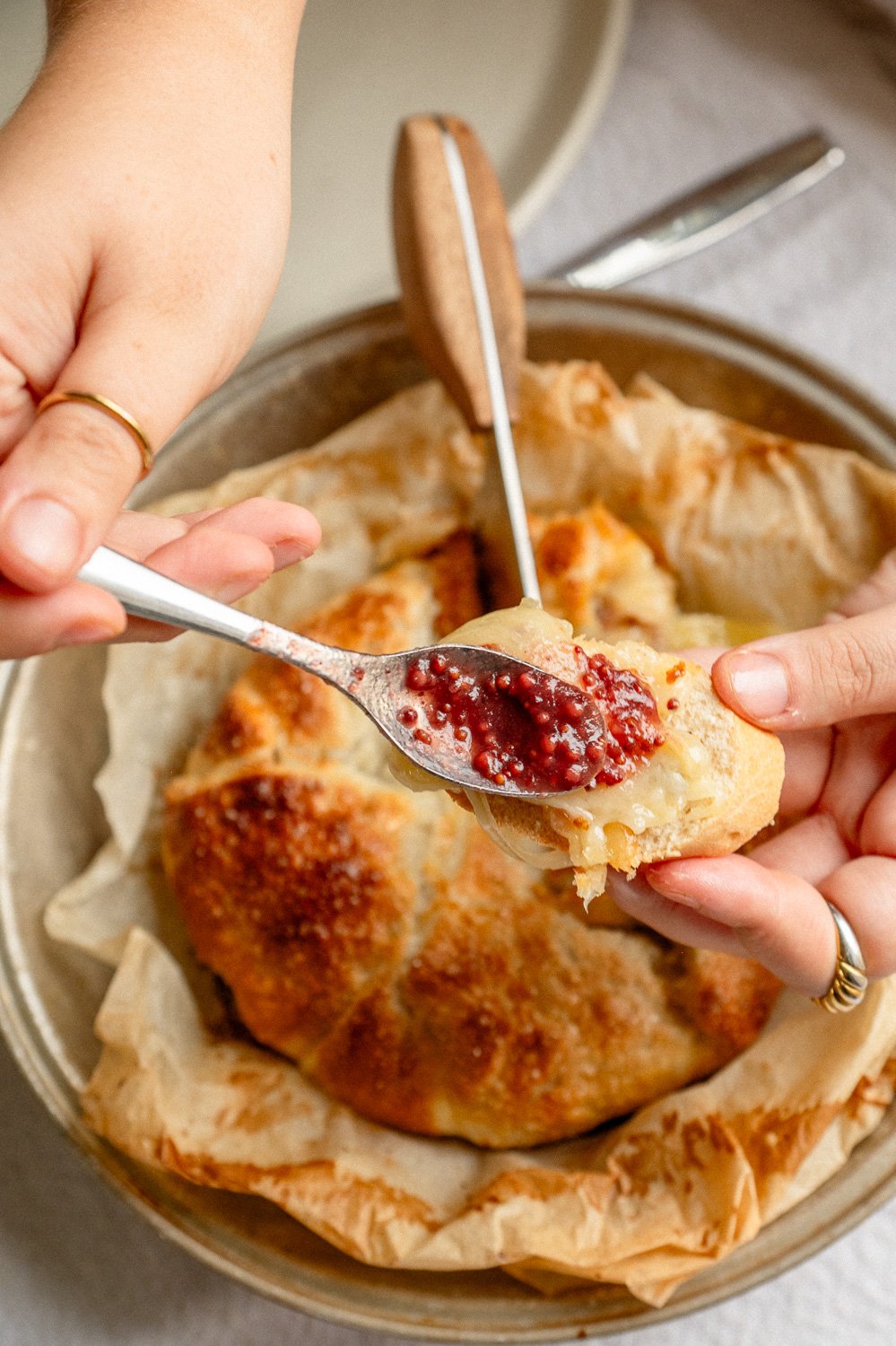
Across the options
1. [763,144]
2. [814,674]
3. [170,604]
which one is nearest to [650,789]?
[814,674]

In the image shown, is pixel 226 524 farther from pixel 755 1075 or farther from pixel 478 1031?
pixel 755 1075

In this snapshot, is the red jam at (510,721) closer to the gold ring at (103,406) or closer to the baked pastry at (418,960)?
the gold ring at (103,406)

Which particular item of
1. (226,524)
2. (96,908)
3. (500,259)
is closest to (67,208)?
(226,524)

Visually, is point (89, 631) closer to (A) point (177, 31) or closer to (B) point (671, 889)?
(B) point (671, 889)

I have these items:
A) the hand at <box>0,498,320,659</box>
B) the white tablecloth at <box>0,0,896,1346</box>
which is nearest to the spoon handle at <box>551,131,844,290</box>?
the white tablecloth at <box>0,0,896,1346</box>

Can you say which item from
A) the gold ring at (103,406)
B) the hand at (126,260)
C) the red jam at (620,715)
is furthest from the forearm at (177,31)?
the red jam at (620,715)

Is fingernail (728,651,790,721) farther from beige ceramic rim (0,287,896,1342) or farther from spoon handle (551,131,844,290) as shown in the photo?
spoon handle (551,131,844,290)
